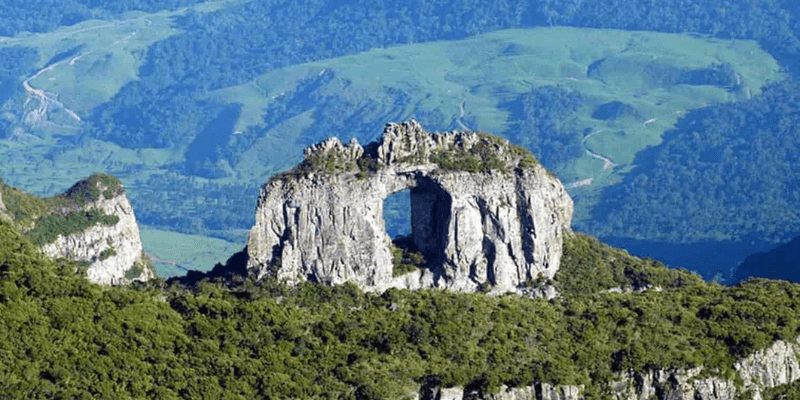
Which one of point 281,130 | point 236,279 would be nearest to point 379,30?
point 281,130

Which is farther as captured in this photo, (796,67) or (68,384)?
(796,67)

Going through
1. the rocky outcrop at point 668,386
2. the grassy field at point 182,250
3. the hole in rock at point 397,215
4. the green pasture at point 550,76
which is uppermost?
the green pasture at point 550,76

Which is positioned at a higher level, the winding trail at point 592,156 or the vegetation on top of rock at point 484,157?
the vegetation on top of rock at point 484,157

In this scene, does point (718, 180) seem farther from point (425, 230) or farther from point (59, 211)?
point (425, 230)

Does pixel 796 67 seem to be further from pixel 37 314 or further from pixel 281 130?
pixel 37 314

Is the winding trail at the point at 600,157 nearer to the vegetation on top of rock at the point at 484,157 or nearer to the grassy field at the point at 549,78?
the grassy field at the point at 549,78

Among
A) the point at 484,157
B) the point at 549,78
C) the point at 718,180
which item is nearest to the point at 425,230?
the point at 484,157

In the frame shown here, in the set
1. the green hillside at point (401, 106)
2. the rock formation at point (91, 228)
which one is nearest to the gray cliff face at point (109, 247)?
the rock formation at point (91, 228)
